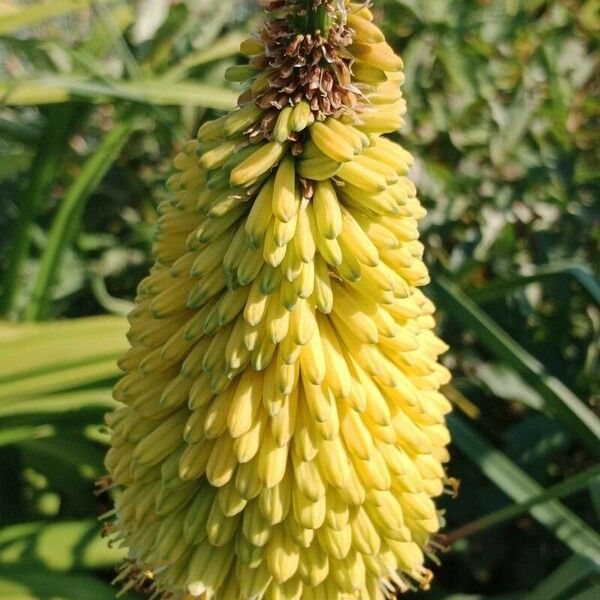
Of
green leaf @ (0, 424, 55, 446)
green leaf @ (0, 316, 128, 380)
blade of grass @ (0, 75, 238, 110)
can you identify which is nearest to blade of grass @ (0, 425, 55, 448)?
green leaf @ (0, 424, 55, 446)

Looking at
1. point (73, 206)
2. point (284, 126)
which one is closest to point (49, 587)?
point (73, 206)

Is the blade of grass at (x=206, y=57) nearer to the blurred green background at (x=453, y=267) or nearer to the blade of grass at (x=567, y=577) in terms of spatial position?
the blurred green background at (x=453, y=267)

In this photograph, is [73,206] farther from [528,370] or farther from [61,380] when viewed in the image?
[528,370]

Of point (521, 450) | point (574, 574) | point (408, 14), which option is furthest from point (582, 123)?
point (574, 574)

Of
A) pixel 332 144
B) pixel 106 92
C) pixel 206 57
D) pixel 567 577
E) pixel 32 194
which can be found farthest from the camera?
pixel 206 57

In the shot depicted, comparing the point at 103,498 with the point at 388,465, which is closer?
the point at 388,465

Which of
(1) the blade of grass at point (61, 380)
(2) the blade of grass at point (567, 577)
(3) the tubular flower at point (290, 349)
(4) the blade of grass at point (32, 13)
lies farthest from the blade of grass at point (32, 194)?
(2) the blade of grass at point (567, 577)

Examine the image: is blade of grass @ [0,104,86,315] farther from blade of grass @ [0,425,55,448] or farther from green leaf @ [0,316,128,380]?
blade of grass @ [0,425,55,448]

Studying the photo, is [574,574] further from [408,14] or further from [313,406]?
[408,14]
